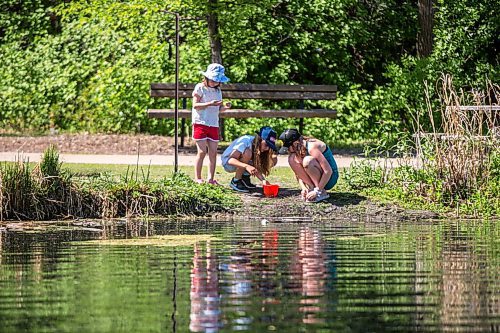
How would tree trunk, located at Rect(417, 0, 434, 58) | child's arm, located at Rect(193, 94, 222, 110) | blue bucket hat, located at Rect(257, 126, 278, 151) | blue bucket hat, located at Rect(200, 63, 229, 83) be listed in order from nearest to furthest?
blue bucket hat, located at Rect(257, 126, 278, 151) → child's arm, located at Rect(193, 94, 222, 110) → blue bucket hat, located at Rect(200, 63, 229, 83) → tree trunk, located at Rect(417, 0, 434, 58)

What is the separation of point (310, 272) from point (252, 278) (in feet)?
1.90

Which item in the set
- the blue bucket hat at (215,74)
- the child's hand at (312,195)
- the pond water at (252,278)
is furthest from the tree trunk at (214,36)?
the pond water at (252,278)

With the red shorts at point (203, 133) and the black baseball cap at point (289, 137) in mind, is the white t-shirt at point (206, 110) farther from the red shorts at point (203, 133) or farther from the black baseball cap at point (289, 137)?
the black baseball cap at point (289, 137)

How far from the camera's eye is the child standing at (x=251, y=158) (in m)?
17.2

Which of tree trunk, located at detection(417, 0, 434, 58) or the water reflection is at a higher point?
tree trunk, located at detection(417, 0, 434, 58)

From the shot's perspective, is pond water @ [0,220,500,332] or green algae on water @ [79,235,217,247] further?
green algae on water @ [79,235,217,247]

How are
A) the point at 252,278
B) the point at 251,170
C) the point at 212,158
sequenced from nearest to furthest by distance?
the point at 252,278 → the point at 251,170 → the point at 212,158

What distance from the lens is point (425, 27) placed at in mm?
26562

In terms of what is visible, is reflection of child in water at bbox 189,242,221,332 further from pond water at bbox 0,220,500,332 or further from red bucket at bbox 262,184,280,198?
red bucket at bbox 262,184,280,198

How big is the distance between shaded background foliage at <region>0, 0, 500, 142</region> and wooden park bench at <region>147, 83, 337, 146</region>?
4.64 feet

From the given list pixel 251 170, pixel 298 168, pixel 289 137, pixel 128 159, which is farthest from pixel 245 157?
pixel 128 159

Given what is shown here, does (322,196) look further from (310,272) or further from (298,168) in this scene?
(310,272)

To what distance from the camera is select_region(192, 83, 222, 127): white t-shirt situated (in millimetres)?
17875

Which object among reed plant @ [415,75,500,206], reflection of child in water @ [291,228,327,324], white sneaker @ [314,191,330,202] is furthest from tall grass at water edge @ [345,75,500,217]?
reflection of child in water @ [291,228,327,324]
